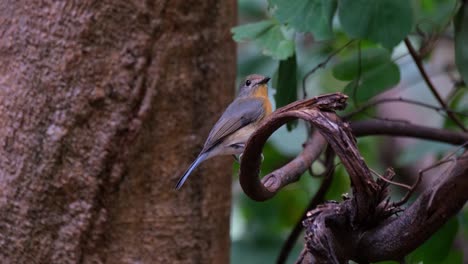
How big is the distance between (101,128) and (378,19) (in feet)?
2.14

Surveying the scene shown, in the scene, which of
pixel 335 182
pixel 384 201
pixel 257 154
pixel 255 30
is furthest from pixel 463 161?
pixel 335 182

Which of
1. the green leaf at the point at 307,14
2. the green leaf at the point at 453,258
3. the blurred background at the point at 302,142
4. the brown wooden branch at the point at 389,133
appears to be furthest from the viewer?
the blurred background at the point at 302,142

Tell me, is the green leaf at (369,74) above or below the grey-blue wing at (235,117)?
above

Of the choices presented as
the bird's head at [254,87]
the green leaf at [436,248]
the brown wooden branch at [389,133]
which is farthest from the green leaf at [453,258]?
the bird's head at [254,87]

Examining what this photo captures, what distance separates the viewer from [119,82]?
→ 1.72 m

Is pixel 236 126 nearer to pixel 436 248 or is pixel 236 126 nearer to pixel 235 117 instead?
pixel 235 117

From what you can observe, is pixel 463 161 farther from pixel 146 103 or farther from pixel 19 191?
pixel 19 191

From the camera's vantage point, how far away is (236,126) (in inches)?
71.9

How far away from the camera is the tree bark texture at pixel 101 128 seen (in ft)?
5.49

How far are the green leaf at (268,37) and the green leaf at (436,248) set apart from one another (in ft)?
1.67

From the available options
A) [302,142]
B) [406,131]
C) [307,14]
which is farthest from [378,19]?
[302,142]

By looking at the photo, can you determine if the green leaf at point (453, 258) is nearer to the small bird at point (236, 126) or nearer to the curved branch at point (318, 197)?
the curved branch at point (318, 197)

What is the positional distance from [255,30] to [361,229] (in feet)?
2.31

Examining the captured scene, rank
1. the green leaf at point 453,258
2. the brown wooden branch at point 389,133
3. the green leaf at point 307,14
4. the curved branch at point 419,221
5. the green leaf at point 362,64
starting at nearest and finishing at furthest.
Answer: the curved branch at point 419,221, the green leaf at point 307,14, the green leaf at point 453,258, the brown wooden branch at point 389,133, the green leaf at point 362,64
